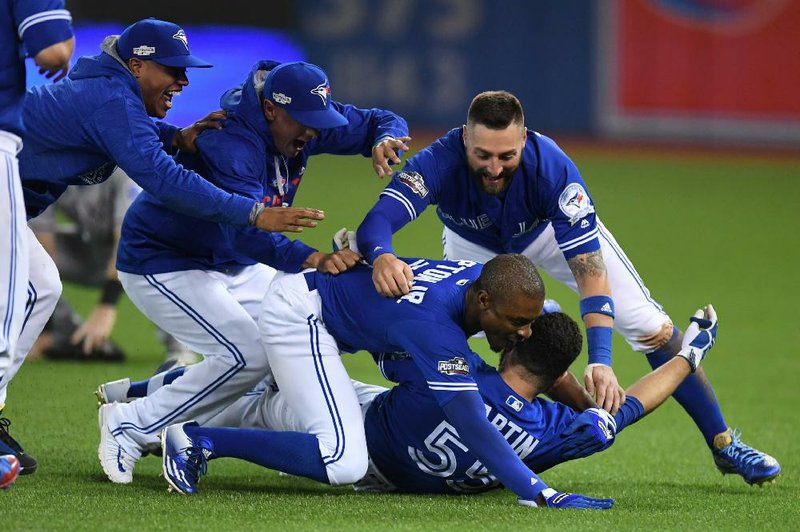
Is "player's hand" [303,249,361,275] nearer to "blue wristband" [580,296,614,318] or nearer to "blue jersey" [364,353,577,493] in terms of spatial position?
"blue jersey" [364,353,577,493]

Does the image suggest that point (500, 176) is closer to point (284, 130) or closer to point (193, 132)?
point (284, 130)

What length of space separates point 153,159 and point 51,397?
8.21 feet

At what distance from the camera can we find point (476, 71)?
2358 cm

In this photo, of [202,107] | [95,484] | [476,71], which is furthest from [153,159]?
[476,71]

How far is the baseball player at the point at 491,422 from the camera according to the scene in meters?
5.38

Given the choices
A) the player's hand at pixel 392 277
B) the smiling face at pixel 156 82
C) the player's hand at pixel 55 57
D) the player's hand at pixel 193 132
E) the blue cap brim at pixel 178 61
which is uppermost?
the player's hand at pixel 55 57

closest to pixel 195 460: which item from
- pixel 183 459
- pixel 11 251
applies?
pixel 183 459

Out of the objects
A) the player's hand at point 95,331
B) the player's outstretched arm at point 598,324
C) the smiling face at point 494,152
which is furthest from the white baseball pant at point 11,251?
the player's hand at point 95,331

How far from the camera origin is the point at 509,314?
16.8ft

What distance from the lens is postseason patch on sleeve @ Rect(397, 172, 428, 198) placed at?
6125 millimetres

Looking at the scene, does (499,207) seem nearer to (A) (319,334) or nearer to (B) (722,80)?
(A) (319,334)

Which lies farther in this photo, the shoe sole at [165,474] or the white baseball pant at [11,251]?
the shoe sole at [165,474]

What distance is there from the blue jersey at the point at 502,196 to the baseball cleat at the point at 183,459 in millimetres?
1170

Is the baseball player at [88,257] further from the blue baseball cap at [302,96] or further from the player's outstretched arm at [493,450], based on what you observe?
the player's outstretched arm at [493,450]
